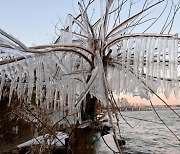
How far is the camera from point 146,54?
160cm

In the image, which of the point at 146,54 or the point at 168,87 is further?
the point at 168,87

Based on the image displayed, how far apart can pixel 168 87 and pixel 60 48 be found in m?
0.70

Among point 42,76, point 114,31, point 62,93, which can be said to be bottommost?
point 62,93

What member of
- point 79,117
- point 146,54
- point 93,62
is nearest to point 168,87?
point 146,54

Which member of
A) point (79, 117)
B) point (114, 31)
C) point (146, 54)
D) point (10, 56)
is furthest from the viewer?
point (79, 117)

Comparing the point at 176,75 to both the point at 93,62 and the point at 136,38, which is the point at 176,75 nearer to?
the point at 136,38

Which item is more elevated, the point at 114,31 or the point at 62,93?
the point at 114,31

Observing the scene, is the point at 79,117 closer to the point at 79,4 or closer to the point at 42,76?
the point at 42,76

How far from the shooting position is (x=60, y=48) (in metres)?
1.68

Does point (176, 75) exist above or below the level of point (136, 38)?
below

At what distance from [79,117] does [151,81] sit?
23.2 inches

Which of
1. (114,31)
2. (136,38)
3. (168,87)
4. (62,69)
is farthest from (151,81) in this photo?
(62,69)

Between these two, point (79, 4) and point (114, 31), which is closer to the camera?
point (114, 31)

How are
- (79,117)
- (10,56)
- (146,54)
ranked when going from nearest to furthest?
(146,54), (10,56), (79,117)
